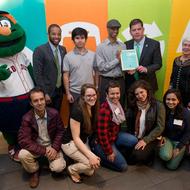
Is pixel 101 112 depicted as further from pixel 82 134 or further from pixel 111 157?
pixel 111 157

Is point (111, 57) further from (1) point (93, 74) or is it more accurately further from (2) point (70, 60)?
(2) point (70, 60)

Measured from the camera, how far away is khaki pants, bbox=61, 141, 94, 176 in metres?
2.18

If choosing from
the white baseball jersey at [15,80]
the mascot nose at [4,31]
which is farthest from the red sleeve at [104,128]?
the mascot nose at [4,31]

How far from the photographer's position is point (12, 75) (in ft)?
7.82

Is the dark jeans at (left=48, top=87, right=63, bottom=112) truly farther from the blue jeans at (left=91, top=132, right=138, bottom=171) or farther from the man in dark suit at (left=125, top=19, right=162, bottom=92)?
the man in dark suit at (left=125, top=19, right=162, bottom=92)

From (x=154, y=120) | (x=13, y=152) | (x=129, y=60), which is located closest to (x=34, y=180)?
(x=13, y=152)

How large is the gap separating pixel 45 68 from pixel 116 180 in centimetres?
130

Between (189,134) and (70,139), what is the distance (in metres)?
1.15

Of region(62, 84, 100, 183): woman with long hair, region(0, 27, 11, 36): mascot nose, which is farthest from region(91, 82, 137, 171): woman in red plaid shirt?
region(0, 27, 11, 36): mascot nose

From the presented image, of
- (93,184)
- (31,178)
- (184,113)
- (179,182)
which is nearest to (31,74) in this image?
(31,178)

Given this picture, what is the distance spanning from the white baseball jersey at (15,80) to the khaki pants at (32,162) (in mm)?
585

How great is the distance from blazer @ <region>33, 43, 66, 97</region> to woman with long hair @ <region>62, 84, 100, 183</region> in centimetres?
49

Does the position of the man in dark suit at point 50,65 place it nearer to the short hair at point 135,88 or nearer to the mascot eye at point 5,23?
the mascot eye at point 5,23

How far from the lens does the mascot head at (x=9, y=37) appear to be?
226 cm
